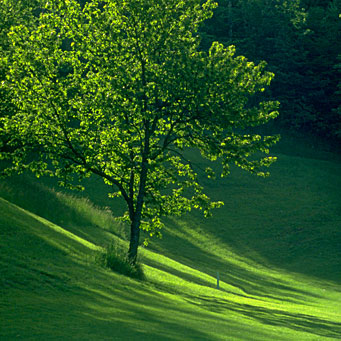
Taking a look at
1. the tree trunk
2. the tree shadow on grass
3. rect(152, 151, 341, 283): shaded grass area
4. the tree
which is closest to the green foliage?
the tree trunk

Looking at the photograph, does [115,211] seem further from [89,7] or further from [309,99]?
[309,99]

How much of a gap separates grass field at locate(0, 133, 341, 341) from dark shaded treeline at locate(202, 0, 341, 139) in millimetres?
5693

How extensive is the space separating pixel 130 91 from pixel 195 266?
16709 mm

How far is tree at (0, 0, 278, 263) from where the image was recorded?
19.9 m

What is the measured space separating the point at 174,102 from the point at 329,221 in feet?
99.5

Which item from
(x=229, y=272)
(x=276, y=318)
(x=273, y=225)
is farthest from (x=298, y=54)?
(x=276, y=318)

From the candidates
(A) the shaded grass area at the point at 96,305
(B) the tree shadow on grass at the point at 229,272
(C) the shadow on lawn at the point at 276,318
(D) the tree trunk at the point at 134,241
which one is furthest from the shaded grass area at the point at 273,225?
(A) the shaded grass area at the point at 96,305

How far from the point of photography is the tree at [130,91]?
19.9m

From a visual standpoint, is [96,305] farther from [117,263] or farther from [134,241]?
[134,241]

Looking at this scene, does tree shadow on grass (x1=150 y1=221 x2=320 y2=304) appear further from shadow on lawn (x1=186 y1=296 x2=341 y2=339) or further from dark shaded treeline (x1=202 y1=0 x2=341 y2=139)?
dark shaded treeline (x1=202 y1=0 x2=341 y2=139)

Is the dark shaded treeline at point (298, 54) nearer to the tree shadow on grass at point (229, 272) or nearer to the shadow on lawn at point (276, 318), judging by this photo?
the tree shadow on grass at point (229, 272)

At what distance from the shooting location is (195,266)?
33.8m

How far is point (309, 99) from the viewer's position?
7031 cm

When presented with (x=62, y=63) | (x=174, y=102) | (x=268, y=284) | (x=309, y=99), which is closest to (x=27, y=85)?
(x=62, y=63)
